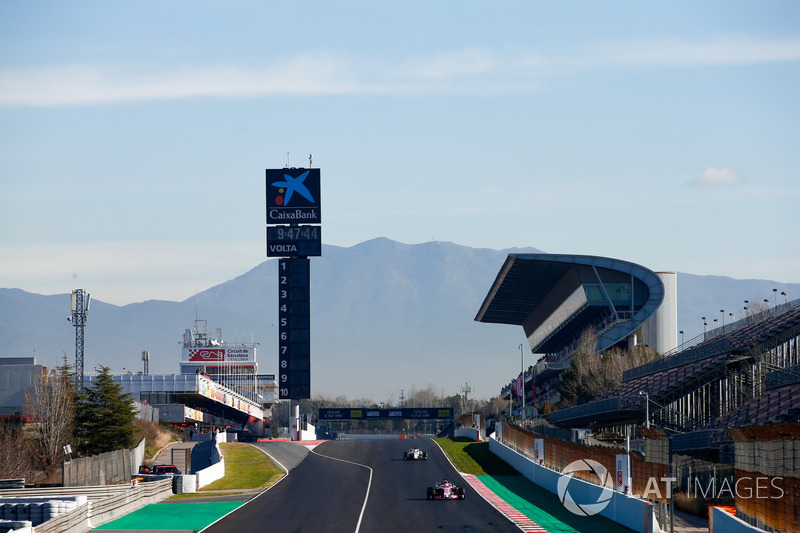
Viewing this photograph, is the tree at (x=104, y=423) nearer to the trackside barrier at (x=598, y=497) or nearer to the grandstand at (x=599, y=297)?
the trackside barrier at (x=598, y=497)

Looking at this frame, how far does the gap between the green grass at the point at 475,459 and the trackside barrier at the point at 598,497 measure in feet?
4.38

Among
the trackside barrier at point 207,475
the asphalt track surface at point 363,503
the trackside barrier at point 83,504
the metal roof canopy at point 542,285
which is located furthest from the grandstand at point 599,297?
the trackside barrier at point 83,504

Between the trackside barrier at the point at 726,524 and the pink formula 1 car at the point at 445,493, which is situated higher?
the trackside barrier at the point at 726,524

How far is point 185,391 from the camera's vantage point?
424 feet

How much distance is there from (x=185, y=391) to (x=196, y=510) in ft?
255

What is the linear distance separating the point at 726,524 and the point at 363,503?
82.2 feet

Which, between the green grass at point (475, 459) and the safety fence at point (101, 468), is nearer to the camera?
the safety fence at point (101, 468)

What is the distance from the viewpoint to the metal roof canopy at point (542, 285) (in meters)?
119

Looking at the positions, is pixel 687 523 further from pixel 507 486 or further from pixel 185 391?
pixel 185 391

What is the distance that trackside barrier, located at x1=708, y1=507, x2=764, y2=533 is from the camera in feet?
101

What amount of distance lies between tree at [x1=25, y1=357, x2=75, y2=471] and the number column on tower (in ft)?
124

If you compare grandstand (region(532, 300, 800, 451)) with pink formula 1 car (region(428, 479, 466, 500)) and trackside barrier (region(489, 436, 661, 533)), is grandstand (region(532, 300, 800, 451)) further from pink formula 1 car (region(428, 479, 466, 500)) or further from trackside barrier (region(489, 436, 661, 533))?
pink formula 1 car (region(428, 479, 466, 500))
